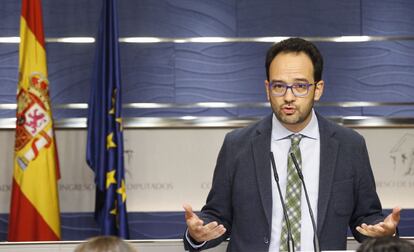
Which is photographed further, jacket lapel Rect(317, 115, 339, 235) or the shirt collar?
the shirt collar

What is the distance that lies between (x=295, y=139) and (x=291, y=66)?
0.98 feet

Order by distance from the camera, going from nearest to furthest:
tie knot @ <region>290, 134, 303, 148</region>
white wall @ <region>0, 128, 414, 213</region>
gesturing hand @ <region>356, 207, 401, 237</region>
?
1. gesturing hand @ <region>356, 207, 401, 237</region>
2. tie knot @ <region>290, 134, 303, 148</region>
3. white wall @ <region>0, 128, 414, 213</region>

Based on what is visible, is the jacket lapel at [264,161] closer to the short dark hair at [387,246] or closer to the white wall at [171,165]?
the short dark hair at [387,246]

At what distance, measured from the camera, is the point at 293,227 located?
9.46 feet

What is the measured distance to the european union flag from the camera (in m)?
5.70

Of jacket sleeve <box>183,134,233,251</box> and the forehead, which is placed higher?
the forehead

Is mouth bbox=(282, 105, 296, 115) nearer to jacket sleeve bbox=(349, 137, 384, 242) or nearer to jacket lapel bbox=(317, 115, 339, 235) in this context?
jacket lapel bbox=(317, 115, 339, 235)

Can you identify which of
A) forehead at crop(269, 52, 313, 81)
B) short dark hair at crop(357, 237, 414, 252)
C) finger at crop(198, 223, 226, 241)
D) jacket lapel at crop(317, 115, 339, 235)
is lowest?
finger at crop(198, 223, 226, 241)

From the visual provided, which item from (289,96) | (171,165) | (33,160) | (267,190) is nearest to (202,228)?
(267,190)

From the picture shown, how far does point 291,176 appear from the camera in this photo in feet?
9.67

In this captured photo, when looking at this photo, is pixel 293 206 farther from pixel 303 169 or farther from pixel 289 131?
pixel 289 131

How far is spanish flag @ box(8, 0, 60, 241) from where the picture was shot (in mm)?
5539

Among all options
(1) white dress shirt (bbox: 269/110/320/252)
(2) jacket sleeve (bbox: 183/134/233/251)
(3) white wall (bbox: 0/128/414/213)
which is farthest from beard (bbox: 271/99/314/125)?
(3) white wall (bbox: 0/128/414/213)

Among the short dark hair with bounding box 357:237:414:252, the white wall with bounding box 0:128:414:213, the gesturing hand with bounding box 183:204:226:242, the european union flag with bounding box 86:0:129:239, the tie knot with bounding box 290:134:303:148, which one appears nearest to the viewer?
the short dark hair with bounding box 357:237:414:252
